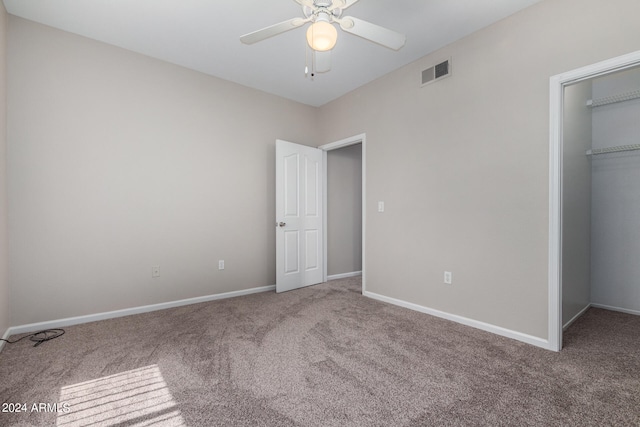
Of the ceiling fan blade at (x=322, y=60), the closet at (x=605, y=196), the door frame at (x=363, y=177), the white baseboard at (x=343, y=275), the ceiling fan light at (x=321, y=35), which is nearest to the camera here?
the ceiling fan light at (x=321, y=35)

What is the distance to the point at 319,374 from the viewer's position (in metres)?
1.87

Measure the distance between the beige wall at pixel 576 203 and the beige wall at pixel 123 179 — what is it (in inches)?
128

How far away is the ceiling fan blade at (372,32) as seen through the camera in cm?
183

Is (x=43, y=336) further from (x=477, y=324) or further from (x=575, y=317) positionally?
(x=575, y=317)

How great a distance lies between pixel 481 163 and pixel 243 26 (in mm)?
2433

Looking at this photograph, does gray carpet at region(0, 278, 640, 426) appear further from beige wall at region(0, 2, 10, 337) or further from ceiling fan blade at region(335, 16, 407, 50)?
ceiling fan blade at region(335, 16, 407, 50)

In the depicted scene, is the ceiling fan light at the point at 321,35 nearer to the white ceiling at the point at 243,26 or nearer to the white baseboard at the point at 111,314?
the white ceiling at the point at 243,26

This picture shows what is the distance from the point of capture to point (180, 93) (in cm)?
331

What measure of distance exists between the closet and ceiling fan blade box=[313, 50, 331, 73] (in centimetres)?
245

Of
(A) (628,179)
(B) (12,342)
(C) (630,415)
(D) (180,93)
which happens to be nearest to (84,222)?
(B) (12,342)

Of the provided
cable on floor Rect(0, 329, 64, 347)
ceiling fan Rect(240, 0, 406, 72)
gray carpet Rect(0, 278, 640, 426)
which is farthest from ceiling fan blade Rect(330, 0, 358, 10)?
cable on floor Rect(0, 329, 64, 347)

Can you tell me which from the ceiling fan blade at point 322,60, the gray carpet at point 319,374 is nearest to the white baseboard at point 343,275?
the gray carpet at point 319,374

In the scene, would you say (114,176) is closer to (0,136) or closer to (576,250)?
(0,136)

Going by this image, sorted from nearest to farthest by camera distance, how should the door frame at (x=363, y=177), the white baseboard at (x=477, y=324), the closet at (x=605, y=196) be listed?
the white baseboard at (x=477, y=324), the closet at (x=605, y=196), the door frame at (x=363, y=177)
